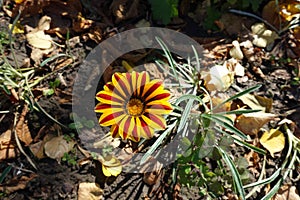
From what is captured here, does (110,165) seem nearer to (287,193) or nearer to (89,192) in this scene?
(89,192)

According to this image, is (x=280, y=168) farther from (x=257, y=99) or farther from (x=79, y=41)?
(x=79, y=41)

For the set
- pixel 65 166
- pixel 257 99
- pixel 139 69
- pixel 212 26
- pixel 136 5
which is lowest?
pixel 65 166

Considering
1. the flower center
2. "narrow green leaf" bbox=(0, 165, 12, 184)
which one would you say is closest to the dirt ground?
"narrow green leaf" bbox=(0, 165, 12, 184)

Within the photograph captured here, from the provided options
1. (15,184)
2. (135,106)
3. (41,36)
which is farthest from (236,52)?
(15,184)

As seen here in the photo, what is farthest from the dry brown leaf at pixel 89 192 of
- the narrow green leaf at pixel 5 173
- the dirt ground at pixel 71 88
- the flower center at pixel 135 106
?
the flower center at pixel 135 106

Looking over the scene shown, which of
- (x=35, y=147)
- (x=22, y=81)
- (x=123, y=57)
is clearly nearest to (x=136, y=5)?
(x=123, y=57)

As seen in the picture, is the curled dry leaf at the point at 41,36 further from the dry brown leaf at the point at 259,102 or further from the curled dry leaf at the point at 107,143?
the dry brown leaf at the point at 259,102
